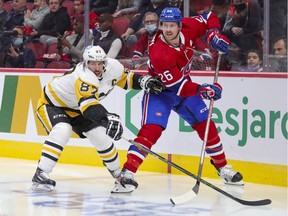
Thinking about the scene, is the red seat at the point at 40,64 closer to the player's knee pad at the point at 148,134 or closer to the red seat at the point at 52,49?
the red seat at the point at 52,49

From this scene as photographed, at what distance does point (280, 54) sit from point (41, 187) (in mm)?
2140

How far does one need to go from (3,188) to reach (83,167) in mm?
1372

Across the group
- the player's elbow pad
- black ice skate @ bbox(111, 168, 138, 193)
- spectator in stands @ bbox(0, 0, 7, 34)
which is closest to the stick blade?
black ice skate @ bbox(111, 168, 138, 193)

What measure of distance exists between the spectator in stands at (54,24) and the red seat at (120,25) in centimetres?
58

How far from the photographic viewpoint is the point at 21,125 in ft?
27.8

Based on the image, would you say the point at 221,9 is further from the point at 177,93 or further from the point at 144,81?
the point at 144,81

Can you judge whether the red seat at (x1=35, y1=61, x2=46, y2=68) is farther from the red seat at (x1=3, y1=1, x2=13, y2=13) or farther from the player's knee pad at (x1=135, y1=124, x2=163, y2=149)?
the player's knee pad at (x1=135, y1=124, x2=163, y2=149)

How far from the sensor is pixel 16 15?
30.1 feet

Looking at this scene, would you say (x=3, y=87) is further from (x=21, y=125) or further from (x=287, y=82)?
(x=287, y=82)

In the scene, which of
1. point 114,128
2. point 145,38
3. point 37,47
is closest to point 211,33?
point 114,128

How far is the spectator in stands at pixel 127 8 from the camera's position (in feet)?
26.7

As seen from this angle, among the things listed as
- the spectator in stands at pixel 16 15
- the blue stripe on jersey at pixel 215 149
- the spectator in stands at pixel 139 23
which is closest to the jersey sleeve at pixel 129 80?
the blue stripe on jersey at pixel 215 149

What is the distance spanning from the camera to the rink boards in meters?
6.87

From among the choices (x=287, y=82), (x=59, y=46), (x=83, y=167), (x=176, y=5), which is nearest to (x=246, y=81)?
(x=287, y=82)
